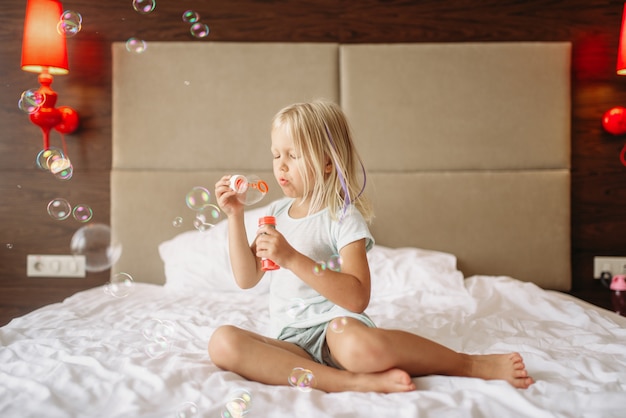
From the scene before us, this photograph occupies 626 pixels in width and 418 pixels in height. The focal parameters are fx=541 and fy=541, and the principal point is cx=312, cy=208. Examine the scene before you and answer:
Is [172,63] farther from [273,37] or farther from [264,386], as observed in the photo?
[264,386]

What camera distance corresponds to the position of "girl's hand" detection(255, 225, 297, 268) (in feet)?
3.85

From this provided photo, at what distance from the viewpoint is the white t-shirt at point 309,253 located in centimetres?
131

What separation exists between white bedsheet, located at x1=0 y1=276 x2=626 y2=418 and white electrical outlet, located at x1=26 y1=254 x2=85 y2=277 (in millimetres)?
623

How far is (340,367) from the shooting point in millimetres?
1225

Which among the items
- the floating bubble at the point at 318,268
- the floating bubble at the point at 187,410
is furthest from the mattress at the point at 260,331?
the floating bubble at the point at 318,268

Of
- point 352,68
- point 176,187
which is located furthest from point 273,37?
point 176,187

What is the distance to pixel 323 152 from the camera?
1.38 meters

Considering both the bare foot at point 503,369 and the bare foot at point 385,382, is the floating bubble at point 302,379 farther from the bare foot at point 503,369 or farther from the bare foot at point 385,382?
the bare foot at point 503,369

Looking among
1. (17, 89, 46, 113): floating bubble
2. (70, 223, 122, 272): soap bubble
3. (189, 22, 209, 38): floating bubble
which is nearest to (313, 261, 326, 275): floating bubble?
(70, 223, 122, 272): soap bubble

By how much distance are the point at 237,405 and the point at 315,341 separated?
352mm

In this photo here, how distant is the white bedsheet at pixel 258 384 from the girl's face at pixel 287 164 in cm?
47

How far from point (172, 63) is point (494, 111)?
1.51 meters

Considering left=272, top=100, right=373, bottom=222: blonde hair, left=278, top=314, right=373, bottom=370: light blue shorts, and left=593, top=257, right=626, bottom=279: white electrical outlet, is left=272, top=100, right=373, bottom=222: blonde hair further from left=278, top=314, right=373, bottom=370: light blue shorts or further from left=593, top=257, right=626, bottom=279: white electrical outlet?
left=593, top=257, right=626, bottom=279: white electrical outlet

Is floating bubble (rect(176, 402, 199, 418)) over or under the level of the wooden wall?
under
